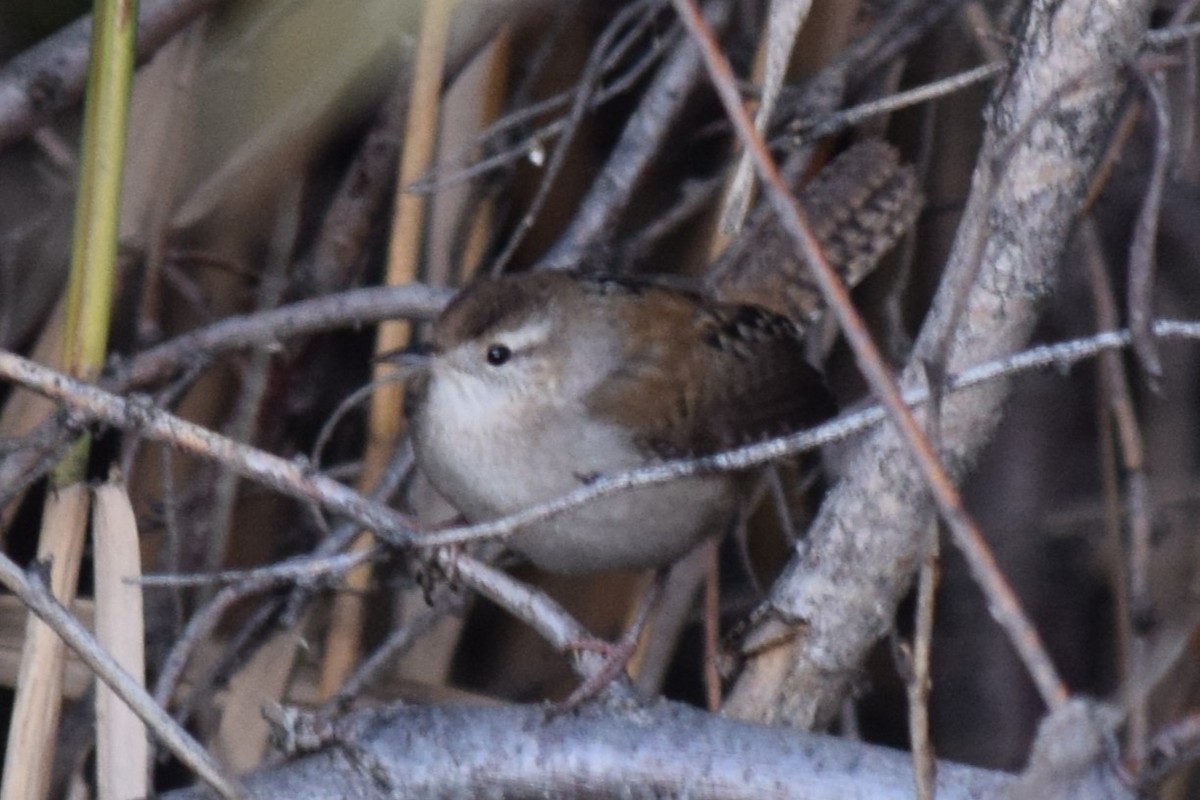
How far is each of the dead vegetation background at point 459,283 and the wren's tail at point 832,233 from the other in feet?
0.24

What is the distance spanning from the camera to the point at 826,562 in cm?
189

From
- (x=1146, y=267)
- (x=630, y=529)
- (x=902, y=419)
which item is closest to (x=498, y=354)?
(x=630, y=529)

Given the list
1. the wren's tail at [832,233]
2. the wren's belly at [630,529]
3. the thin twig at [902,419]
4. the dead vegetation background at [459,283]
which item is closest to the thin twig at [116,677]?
the dead vegetation background at [459,283]

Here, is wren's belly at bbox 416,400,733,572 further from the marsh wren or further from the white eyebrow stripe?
the white eyebrow stripe

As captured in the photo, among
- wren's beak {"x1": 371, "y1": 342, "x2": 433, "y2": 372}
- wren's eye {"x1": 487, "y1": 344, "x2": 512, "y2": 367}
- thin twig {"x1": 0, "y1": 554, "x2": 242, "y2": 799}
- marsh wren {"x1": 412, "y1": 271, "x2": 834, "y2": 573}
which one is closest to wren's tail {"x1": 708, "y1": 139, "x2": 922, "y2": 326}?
marsh wren {"x1": 412, "y1": 271, "x2": 834, "y2": 573}

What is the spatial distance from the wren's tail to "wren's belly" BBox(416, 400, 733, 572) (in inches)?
25.1

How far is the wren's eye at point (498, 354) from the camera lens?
96.2 inches

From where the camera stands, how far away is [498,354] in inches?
97.0

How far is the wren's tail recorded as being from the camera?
284 cm

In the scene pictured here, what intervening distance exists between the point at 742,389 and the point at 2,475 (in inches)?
47.8

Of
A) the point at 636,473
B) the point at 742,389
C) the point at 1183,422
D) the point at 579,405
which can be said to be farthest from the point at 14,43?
the point at 1183,422

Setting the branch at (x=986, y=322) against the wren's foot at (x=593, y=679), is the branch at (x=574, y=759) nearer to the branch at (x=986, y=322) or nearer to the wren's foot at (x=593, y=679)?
the wren's foot at (x=593, y=679)

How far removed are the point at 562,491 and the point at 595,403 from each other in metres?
0.20

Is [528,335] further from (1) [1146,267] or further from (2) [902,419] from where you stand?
(2) [902,419]
